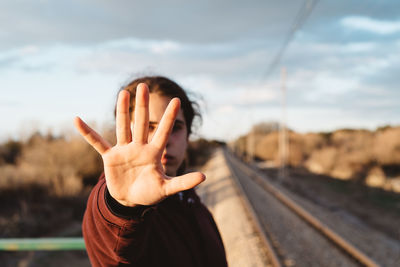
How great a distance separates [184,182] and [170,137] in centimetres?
77

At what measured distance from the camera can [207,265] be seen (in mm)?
1476

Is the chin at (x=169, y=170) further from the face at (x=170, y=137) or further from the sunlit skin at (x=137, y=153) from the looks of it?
the sunlit skin at (x=137, y=153)

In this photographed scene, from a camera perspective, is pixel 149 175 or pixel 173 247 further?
pixel 173 247

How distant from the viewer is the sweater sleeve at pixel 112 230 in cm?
99

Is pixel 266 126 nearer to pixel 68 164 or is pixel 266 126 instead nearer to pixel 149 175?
pixel 68 164

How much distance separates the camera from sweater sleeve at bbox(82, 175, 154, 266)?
990 mm

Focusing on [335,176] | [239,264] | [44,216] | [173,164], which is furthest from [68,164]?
[335,176]

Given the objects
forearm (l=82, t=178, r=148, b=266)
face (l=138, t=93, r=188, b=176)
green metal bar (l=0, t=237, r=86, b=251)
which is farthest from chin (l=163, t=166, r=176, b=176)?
green metal bar (l=0, t=237, r=86, b=251)

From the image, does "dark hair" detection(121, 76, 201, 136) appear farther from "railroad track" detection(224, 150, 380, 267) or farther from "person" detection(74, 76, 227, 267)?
"railroad track" detection(224, 150, 380, 267)

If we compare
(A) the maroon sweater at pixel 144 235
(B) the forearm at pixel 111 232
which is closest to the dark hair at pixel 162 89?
(A) the maroon sweater at pixel 144 235

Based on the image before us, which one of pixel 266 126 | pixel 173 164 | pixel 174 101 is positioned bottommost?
pixel 266 126

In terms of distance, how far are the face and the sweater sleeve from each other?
0.54 m

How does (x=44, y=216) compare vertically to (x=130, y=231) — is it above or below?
below

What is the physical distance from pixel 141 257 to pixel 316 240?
7232mm
